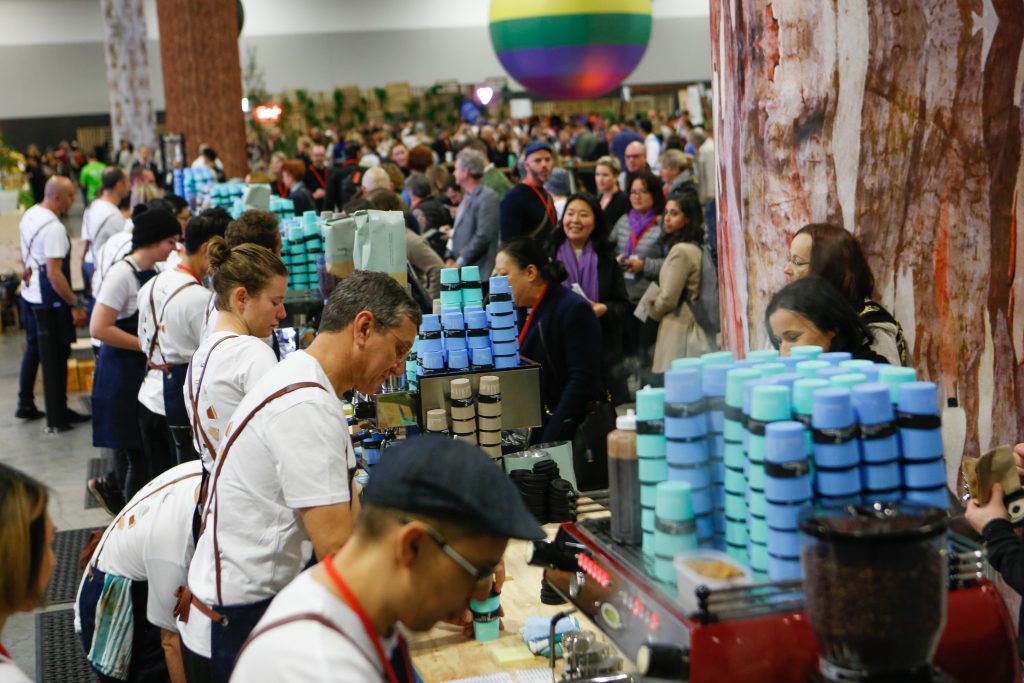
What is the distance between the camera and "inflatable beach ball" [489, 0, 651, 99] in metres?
9.89

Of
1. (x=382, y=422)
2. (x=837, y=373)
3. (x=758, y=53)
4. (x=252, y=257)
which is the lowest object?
(x=382, y=422)

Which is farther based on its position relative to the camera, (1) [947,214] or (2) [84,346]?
(2) [84,346]

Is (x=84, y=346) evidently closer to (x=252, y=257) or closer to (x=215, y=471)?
(x=252, y=257)

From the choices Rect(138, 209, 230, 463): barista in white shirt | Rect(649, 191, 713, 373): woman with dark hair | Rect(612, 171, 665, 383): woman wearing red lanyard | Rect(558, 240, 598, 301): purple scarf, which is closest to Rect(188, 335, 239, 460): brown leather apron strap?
Rect(138, 209, 230, 463): barista in white shirt

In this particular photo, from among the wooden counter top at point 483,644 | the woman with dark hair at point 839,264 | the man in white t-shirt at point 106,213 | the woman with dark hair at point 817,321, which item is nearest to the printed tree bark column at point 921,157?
the woman with dark hair at point 839,264

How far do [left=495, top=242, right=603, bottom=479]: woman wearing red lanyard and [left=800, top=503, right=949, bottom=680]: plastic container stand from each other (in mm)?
3214

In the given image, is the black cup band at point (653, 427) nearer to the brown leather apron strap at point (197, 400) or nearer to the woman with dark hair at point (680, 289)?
the brown leather apron strap at point (197, 400)

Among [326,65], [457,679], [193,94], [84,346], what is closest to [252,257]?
A: [457,679]

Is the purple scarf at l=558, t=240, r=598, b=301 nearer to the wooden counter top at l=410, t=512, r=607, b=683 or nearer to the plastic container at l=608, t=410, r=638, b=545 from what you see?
the wooden counter top at l=410, t=512, r=607, b=683

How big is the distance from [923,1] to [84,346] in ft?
32.7

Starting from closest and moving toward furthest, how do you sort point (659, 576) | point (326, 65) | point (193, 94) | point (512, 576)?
1. point (659, 576)
2. point (512, 576)
3. point (193, 94)
4. point (326, 65)

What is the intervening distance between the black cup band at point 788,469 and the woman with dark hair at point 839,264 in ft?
5.97

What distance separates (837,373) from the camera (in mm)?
2135

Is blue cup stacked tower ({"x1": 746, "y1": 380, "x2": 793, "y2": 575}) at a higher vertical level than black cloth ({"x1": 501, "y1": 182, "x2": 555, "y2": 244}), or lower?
lower
